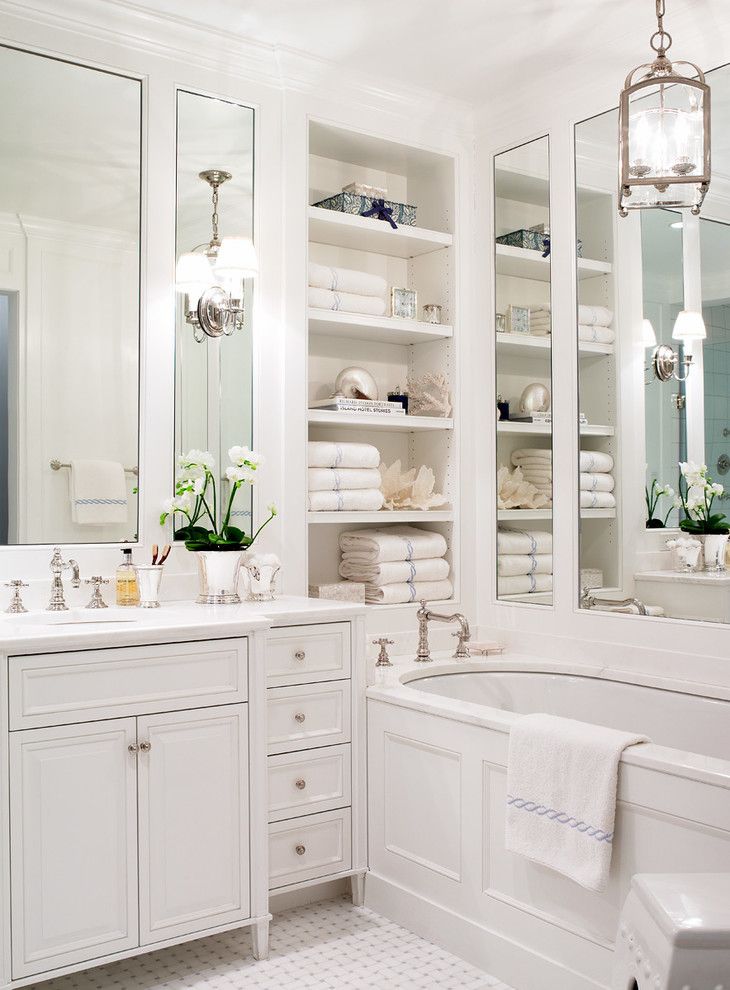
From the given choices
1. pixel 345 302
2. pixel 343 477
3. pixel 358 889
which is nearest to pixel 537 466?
pixel 343 477

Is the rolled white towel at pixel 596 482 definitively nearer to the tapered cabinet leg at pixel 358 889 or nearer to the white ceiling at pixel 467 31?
the white ceiling at pixel 467 31

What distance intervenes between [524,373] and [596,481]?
0.50 m

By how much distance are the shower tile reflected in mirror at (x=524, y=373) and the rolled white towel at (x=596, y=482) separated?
0.15 meters

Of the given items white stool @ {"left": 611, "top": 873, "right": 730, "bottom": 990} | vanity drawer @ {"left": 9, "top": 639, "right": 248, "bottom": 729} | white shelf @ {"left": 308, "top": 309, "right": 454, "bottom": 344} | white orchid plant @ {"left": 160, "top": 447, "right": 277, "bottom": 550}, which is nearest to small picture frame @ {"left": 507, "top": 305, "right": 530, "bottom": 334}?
white shelf @ {"left": 308, "top": 309, "right": 454, "bottom": 344}

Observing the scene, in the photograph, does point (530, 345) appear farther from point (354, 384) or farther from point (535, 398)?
point (354, 384)

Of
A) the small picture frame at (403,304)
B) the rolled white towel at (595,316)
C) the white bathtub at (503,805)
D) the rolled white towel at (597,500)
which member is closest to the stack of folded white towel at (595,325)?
the rolled white towel at (595,316)

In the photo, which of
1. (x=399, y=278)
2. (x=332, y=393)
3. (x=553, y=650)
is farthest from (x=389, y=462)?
(x=553, y=650)

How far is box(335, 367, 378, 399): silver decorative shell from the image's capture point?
345cm

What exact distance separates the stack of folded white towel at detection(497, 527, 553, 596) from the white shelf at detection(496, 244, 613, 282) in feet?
2.95

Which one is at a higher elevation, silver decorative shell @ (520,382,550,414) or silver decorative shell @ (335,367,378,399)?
silver decorative shell @ (335,367,378,399)

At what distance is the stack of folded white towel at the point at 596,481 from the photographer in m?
3.18

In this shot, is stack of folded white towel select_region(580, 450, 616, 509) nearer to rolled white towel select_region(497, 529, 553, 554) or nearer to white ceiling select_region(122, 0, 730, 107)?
rolled white towel select_region(497, 529, 553, 554)

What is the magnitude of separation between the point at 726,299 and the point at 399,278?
136 centimetres

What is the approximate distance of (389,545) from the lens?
3432 mm
